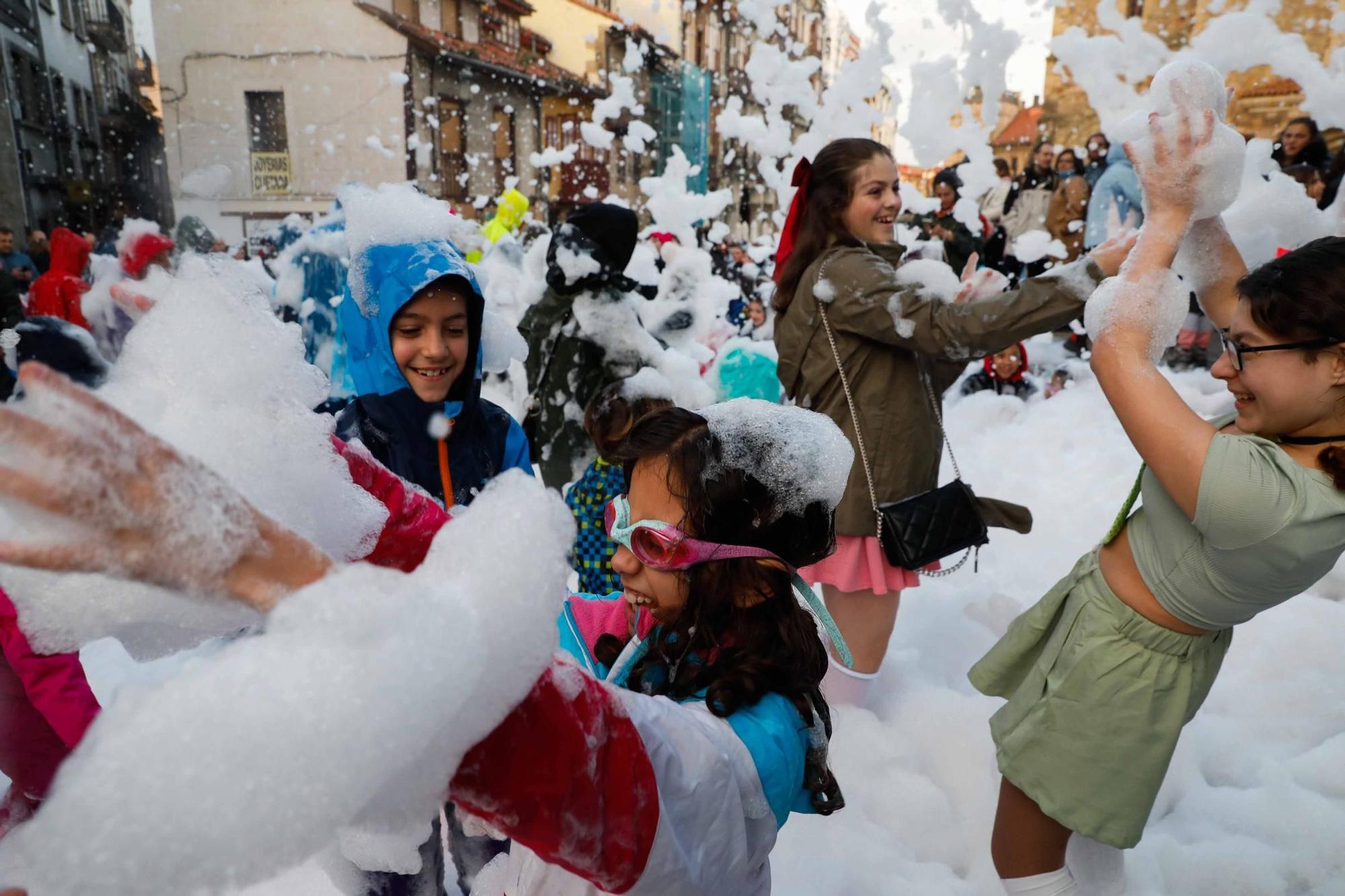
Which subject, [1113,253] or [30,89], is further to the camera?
[30,89]

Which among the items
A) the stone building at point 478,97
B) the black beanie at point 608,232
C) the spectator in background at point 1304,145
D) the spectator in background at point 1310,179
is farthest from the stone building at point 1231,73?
the stone building at point 478,97

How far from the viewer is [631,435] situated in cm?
144

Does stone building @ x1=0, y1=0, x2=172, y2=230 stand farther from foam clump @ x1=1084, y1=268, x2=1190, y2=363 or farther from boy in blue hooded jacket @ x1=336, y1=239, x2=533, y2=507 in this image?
foam clump @ x1=1084, y1=268, x2=1190, y2=363

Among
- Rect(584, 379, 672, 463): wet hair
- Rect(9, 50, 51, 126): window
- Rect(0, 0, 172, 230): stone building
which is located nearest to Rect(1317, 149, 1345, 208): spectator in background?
Rect(584, 379, 672, 463): wet hair

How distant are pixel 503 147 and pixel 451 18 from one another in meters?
4.06

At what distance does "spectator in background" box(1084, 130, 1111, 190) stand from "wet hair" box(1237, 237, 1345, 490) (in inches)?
Result: 260

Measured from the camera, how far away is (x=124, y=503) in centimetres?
48

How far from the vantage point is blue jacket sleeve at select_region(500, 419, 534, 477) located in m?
2.28

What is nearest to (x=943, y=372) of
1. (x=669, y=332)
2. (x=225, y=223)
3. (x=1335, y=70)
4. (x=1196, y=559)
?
(x=1196, y=559)

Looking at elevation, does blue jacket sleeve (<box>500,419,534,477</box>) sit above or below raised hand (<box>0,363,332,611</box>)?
below

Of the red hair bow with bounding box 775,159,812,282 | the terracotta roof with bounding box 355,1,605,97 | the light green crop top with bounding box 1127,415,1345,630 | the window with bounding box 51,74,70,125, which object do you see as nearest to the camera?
the light green crop top with bounding box 1127,415,1345,630

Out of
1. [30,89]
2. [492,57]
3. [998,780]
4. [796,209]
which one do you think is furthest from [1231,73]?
[492,57]

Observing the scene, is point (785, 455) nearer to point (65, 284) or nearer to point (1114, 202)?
point (1114, 202)

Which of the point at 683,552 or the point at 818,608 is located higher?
the point at 683,552
